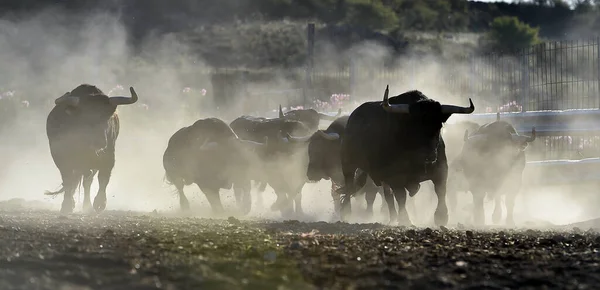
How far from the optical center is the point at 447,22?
100750 mm

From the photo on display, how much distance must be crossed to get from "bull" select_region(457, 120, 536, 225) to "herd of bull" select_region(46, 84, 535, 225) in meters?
0.02

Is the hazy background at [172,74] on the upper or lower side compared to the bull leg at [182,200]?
upper

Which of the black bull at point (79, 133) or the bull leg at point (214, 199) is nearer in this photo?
the black bull at point (79, 133)

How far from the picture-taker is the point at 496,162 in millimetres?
19531

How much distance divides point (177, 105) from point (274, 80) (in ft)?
85.2

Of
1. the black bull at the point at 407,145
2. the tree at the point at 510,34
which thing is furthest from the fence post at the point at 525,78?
the tree at the point at 510,34

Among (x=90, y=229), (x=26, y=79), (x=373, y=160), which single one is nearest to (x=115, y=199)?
(x=373, y=160)

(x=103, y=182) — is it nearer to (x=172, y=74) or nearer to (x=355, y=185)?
(x=355, y=185)

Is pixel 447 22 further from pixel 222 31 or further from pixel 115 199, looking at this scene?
pixel 115 199

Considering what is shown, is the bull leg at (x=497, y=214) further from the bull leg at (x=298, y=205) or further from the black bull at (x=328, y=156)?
the bull leg at (x=298, y=205)

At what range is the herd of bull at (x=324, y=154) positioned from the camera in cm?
1484

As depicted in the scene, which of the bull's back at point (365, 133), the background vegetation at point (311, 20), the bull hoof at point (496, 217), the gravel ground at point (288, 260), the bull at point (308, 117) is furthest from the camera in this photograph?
the background vegetation at point (311, 20)

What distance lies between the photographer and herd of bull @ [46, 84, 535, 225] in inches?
584

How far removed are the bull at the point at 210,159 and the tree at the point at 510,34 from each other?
6009cm
